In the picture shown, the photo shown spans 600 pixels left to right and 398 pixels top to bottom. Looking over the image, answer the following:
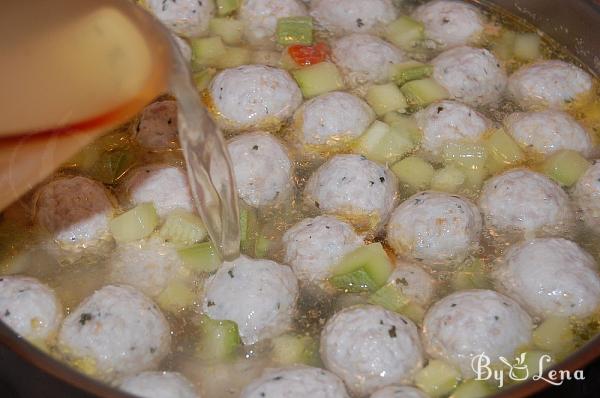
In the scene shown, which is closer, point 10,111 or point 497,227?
point 10,111

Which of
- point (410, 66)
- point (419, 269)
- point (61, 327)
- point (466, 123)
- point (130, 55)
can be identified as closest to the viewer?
point (130, 55)

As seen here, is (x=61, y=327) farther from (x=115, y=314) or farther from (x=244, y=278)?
(x=244, y=278)

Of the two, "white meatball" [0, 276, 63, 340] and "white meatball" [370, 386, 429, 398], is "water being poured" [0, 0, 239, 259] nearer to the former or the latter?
"white meatball" [0, 276, 63, 340]

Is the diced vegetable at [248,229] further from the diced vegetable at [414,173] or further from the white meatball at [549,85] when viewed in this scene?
the white meatball at [549,85]

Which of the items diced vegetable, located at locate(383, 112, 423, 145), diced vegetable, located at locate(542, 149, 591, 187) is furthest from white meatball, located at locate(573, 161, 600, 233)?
diced vegetable, located at locate(383, 112, 423, 145)

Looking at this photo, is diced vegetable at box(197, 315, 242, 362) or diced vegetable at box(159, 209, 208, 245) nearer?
diced vegetable at box(197, 315, 242, 362)

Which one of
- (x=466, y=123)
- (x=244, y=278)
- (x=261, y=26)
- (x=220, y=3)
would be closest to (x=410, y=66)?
(x=466, y=123)

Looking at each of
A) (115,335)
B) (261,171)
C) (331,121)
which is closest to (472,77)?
(331,121)
